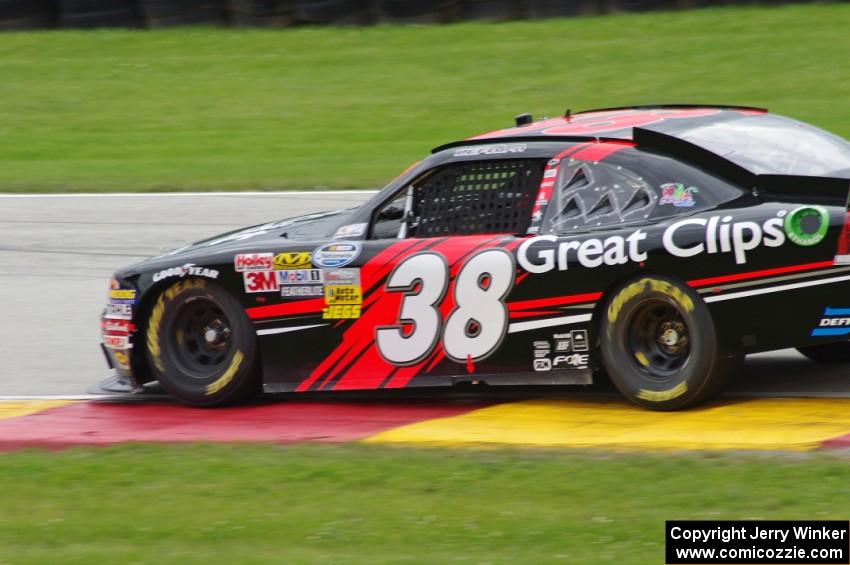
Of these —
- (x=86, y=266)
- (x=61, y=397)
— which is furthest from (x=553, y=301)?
(x=86, y=266)

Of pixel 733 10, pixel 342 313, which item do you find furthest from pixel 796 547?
pixel 733 10

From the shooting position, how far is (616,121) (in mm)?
7781

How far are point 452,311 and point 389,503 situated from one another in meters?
1.74

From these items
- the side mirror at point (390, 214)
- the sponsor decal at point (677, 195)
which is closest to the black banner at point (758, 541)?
the sponsor decal at point (677, 195)

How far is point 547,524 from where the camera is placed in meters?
5.43

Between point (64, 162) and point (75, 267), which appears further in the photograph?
point (64, 162)

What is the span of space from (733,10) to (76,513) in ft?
60.0

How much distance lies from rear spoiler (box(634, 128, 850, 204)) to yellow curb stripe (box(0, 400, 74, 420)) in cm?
364

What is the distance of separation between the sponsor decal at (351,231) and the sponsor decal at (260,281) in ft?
1.32

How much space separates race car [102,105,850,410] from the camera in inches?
267

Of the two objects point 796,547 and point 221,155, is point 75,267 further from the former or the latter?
point 796,547

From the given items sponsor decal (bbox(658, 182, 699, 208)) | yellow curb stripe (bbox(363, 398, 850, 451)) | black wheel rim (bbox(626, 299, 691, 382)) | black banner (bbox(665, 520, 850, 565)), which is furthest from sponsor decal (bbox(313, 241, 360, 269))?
black banner (bbox(665, 520, 850, 565))

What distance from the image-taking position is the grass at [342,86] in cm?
1711

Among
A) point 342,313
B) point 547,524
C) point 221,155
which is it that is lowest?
point 547,524
